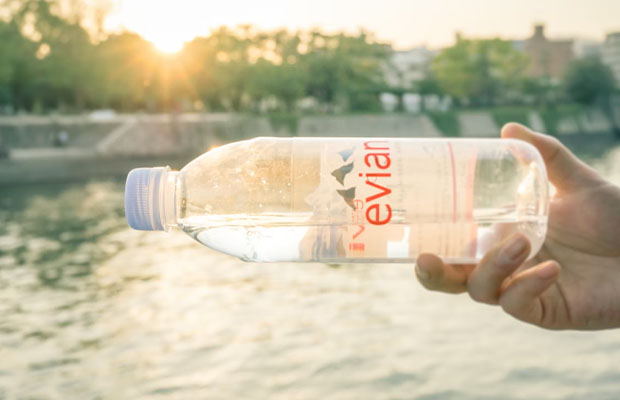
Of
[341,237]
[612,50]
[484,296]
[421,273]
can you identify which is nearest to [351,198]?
[341,237]

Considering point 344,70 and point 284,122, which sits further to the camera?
point 344,70

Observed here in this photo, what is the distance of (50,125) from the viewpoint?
32688 mm

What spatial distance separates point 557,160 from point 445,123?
4736 centimetres

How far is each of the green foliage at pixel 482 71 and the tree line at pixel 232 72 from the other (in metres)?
0.07

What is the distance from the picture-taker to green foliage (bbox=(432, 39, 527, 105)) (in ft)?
191

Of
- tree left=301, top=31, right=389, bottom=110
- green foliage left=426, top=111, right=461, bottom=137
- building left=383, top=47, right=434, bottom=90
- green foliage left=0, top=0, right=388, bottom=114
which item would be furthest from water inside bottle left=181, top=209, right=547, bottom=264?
building left=383, top=47, right=434, bottom=90

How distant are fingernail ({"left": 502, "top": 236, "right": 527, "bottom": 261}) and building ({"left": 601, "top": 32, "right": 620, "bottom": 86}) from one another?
10340 centimetres

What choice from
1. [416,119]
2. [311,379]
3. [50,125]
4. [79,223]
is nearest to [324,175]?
[311,379]

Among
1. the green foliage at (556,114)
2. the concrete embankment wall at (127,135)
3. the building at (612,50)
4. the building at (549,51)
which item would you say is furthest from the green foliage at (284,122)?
the building at (612,50)

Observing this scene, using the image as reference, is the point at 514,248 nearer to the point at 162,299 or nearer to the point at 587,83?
the point at 162,299

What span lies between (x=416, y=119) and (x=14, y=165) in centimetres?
2711

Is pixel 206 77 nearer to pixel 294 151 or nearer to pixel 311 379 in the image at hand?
pixel 311 379

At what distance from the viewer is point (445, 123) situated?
4856 cm

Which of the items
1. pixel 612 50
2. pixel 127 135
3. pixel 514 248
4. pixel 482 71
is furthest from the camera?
pixel 612 50
